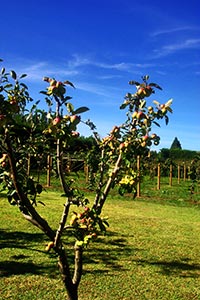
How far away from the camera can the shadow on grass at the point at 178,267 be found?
15.7 ft

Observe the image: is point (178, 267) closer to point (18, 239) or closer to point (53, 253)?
point (53, 253)

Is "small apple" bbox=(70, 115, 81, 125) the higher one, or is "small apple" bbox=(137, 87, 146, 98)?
"small apple" bbox=(137, 87, 146, 98)

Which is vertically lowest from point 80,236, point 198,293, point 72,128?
point 198,293

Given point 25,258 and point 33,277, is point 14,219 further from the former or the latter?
point 33,277

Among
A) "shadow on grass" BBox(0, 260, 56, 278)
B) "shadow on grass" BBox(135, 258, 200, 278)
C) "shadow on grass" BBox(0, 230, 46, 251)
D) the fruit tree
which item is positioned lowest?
"shadow on grass" BBox(135, 258, 200, 278)

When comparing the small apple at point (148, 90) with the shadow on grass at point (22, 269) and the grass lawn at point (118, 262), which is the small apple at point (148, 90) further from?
the shadow on grass at point (22, 269)

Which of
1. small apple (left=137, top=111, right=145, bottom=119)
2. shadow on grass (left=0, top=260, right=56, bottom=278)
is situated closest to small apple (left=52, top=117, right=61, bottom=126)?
small apple (left=137, top=111, right=145, bottom=119)

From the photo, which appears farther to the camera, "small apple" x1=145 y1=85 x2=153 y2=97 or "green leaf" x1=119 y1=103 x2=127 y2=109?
"green leaf" x1=119 y1=103 x2=127 y2=109

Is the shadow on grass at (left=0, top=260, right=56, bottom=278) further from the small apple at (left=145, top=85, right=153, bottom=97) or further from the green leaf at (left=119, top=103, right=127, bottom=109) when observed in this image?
the small apple at (left=145, top=85, right=153, bottom=97)

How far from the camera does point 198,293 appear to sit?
162 inches

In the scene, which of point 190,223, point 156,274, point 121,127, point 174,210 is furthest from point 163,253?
point 174,210

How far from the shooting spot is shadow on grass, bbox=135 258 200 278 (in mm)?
4799

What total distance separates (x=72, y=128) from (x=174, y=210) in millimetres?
9537

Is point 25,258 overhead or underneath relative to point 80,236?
underneath
